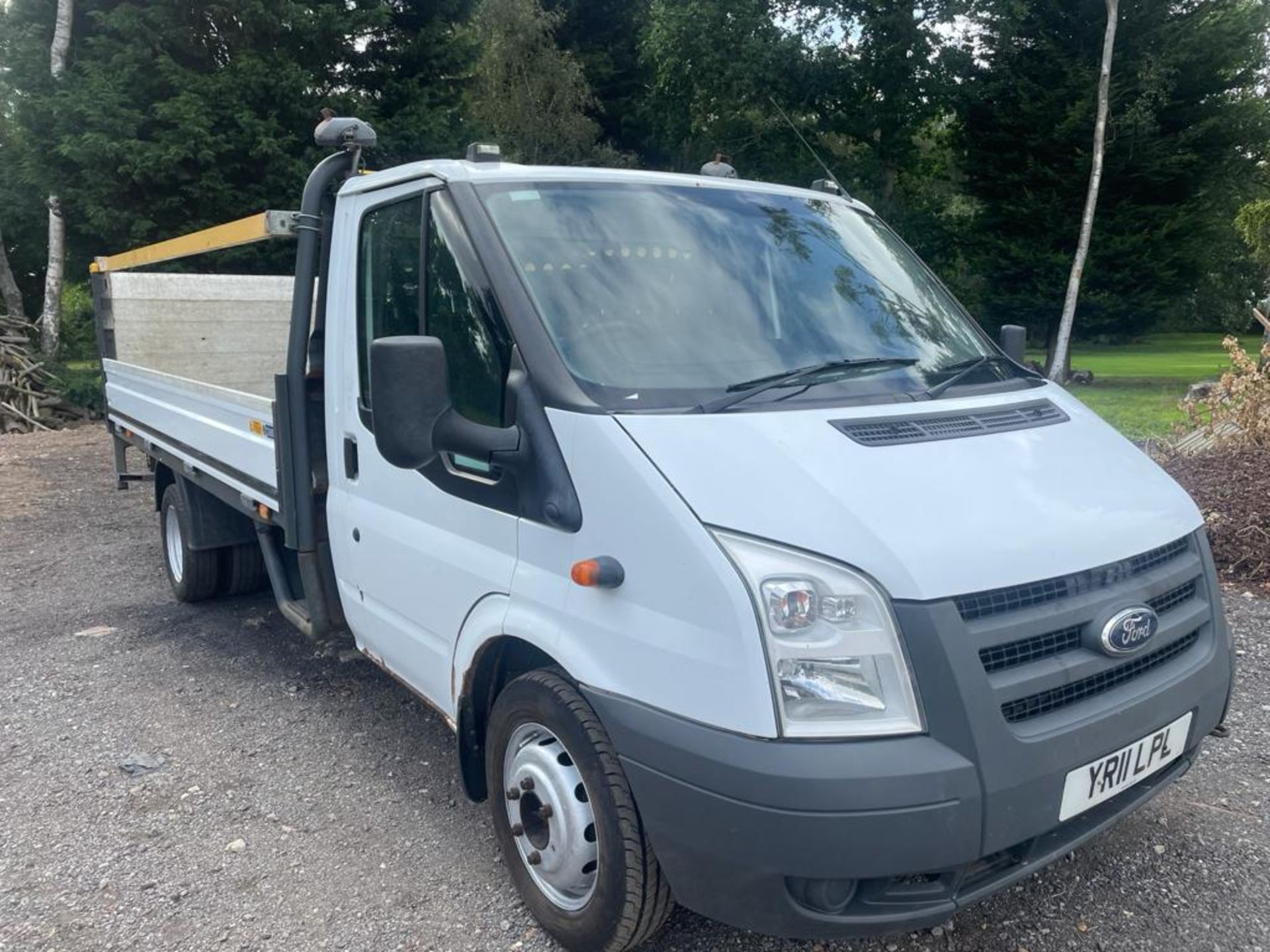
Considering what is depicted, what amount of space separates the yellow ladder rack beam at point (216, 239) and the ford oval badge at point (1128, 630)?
327 centimetres

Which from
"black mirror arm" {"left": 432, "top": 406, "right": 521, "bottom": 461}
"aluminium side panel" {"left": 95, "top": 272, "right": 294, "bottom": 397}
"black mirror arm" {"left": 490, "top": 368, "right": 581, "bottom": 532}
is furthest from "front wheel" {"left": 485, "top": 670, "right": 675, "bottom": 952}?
"aluminium side panel" {"left": 95, "top": 272, "right": 294, "bottom": 397}

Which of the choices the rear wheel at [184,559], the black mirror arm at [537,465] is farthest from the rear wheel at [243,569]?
the black mirror arm at [537,465]

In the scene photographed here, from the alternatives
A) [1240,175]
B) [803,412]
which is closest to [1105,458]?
[803,412]

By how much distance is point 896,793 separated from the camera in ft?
6.88

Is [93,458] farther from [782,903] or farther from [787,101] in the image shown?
[787,101]

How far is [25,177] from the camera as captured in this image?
17.7m

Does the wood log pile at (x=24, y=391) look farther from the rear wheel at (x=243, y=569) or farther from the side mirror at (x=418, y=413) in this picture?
the side mirror at (x=418, y=413)

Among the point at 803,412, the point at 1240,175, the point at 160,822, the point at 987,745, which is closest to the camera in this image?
the point at 987,745

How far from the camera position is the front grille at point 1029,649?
87.8 inches

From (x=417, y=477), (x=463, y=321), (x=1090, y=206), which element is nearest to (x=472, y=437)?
(x=463, y=321)

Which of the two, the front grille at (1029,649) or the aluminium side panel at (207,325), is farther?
the aluminium side panel at (207,325)

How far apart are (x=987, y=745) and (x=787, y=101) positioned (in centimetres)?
2772

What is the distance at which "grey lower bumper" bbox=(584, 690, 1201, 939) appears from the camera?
82.7 inches

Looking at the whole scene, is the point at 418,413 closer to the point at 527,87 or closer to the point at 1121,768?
the point at 1121,768
